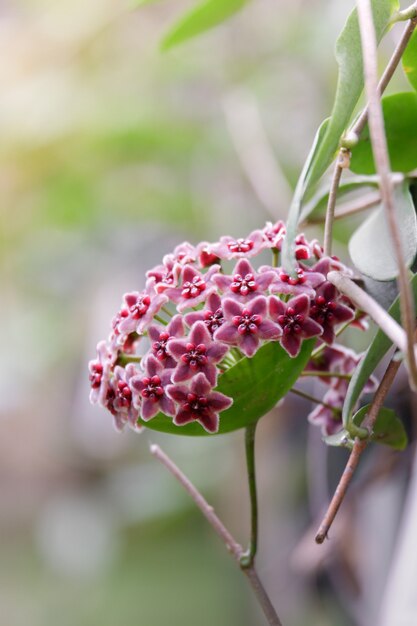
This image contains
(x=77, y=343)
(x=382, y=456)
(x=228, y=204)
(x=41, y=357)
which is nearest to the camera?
(x=382, y=456)

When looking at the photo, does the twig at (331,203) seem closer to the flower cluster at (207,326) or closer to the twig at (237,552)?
the flower cluster at (207,326)

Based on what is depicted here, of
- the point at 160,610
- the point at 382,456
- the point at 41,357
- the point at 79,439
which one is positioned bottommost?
the point at 160,610

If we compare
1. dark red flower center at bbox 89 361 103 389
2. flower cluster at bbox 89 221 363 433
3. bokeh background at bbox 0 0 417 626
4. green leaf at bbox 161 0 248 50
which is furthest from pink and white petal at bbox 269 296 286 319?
bokeh background at bbox 0 0 417 626

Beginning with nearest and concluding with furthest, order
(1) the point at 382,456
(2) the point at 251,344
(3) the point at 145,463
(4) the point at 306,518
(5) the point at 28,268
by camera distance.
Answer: (2) the point at 251,344 < (1) the point at 382,456 < (4) the point at 306,518 < (5) the point at 28,268 < (3) the point at 145,463

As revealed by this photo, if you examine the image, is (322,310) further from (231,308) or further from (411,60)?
(411,60)

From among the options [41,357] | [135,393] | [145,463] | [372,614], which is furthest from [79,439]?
[135,393]

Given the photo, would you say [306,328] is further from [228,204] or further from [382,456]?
[228,204]
